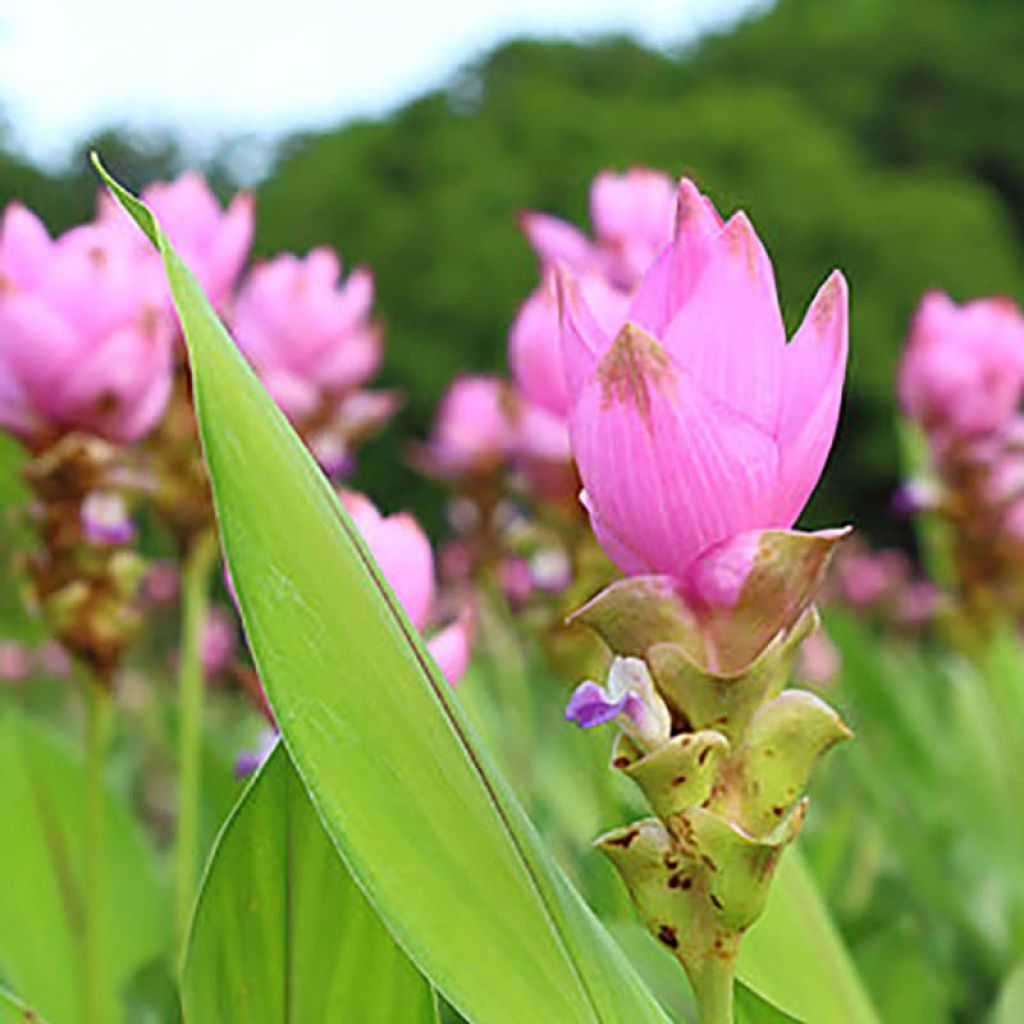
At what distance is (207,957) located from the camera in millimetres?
611

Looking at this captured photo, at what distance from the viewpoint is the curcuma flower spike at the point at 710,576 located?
0.49m

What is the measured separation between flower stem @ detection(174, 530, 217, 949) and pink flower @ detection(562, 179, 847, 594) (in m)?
0.62

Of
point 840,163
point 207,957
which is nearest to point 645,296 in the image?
point 207,957

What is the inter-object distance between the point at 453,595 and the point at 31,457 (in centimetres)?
377

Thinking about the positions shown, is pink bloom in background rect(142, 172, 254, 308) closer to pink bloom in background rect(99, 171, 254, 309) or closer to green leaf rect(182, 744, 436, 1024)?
pink bloom in background rect(99, 171, 254, 309)

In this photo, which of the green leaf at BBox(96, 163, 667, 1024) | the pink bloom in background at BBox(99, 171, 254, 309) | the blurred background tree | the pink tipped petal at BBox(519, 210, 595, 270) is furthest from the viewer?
the blurred background tree

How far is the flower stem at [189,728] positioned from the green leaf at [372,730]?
1.84ft

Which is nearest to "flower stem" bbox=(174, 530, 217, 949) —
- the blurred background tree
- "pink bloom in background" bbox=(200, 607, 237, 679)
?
"pink bloom in background" bbox=(200, 607, 237, 679)

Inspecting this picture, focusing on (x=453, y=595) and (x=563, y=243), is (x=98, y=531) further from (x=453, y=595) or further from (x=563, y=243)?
(x=453, y=595)

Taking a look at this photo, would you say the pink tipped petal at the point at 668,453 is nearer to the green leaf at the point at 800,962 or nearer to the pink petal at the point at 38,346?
the green leaf at the point at 800,962

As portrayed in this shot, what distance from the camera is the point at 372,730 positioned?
484 millimetres

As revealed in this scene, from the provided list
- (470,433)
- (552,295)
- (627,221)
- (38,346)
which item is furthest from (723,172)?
(38,346)

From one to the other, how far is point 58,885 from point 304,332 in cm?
60

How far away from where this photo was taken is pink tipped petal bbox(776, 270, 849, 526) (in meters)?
0.51
